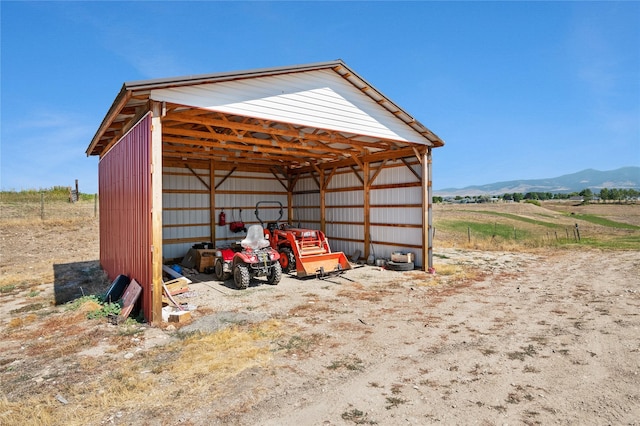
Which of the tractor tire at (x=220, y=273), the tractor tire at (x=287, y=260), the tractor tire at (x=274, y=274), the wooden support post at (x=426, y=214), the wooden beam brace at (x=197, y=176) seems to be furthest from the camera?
the wooden beam brace at (x=197, y=176)

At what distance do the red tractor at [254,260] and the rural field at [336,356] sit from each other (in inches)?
15.9

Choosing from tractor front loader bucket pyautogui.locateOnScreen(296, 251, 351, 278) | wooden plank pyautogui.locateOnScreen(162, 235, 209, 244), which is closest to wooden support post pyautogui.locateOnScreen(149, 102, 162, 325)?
tractor front loader bucket pyautogui.locateOnScreen(296, 251, 351, 278)

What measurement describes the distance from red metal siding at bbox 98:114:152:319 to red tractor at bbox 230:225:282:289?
2235 mm

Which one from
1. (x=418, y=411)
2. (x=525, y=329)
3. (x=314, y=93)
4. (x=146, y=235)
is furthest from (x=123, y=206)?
(x=525, y=329)

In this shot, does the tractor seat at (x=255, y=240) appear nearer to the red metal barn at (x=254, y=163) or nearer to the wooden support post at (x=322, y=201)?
the red metal barn at (x=254, y=163)

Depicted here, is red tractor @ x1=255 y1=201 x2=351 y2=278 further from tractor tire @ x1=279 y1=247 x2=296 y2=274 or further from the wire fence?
the wire fence

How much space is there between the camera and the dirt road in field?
10.1ft

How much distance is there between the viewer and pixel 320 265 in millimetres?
9289

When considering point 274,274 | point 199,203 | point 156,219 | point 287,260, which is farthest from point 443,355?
point 199,203

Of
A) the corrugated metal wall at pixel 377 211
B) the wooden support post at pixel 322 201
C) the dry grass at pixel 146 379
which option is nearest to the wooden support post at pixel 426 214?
the corrugated metal wall at pixel 377 211

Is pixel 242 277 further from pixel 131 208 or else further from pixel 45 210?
pixel 45 210

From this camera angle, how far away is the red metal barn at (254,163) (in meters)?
6.12

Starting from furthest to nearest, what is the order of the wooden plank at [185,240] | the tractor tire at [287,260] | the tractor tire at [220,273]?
the wooden plank at [185,240], the tractor tire at [287,260], the tractor tire at [220,273]

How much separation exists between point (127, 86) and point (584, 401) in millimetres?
6966
